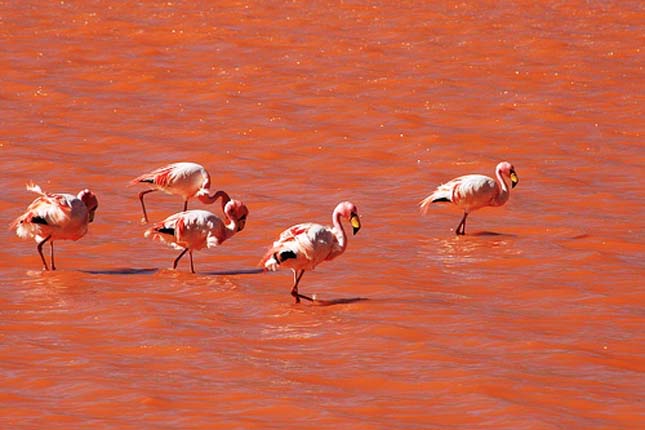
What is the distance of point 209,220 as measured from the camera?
1143 cm

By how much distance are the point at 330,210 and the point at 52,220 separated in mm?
3009

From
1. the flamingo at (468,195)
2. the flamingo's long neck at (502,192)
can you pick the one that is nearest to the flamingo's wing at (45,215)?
the flamingo at (468,195)

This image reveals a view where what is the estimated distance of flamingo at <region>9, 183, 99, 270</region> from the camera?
11.2m

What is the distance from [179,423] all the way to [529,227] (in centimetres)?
595

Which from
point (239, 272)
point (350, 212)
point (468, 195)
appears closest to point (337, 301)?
point (350, 212)

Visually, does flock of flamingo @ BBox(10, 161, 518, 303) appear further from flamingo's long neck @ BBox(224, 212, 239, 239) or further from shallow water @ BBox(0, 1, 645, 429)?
shallow water @ BBox(0, 1, 645, 429)

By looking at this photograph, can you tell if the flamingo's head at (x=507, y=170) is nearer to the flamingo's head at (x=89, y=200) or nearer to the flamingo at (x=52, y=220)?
the flamingo's head at (x=89, y=200)

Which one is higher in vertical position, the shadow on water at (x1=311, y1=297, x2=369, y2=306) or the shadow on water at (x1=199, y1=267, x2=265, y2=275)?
the shadow on water at (x1=199, y1=267, x2=265, y2=275)

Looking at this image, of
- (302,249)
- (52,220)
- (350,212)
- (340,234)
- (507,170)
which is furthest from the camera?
(507,170)

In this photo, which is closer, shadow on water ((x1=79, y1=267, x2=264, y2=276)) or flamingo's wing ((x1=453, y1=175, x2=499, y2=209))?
shadow on water ((x1=79, y1=267, x2=264, y2=276))

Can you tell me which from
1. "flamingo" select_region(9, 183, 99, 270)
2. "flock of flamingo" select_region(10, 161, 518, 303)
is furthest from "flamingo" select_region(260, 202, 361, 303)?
"flamingo" select_region(9, 183, 99, 270)

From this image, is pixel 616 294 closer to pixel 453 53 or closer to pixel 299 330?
pixel 299 330

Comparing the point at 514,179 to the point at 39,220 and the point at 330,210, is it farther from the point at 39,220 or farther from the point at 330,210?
the point at 39,220

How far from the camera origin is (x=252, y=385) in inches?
328
